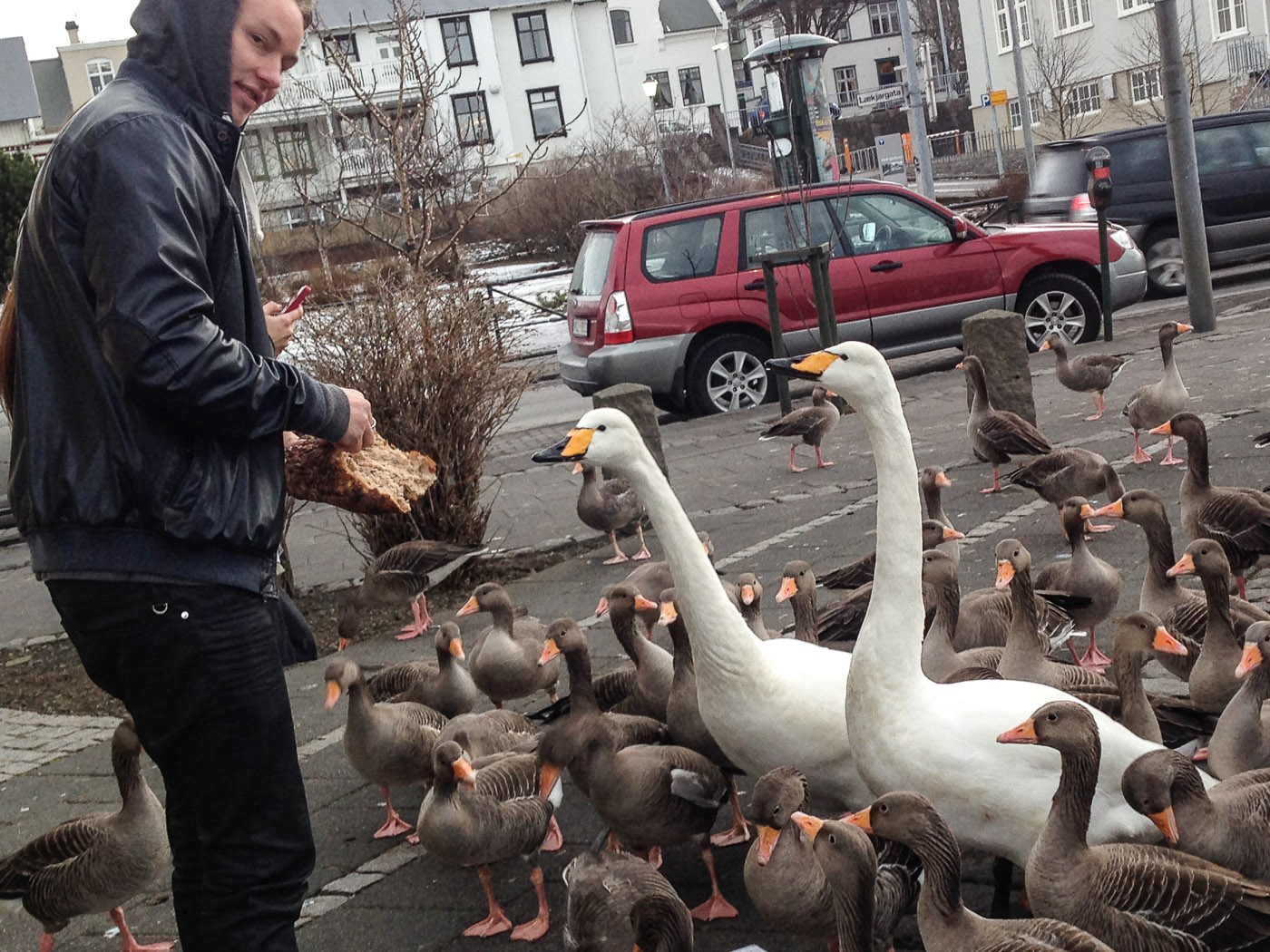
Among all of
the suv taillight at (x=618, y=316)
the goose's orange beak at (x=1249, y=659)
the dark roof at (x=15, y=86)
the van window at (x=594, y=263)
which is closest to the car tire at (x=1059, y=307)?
the suv taillight at (x=618, y=316)

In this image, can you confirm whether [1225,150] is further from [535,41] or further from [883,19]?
[883,19]

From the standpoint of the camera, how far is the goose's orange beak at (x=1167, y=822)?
3422 mm

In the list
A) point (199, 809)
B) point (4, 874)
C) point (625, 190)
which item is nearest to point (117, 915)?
point (4, 874)

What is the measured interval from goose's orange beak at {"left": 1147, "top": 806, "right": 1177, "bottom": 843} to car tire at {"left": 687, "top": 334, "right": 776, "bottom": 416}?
1072 cm

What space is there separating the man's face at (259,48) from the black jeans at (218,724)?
3.40 feet

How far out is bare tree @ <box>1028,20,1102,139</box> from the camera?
140ft

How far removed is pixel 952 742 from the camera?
365cm

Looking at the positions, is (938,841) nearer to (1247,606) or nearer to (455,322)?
(1247,606)

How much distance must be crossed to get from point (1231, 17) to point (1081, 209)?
29.0 metres

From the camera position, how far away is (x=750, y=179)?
41188mm

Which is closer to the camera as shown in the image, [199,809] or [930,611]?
[199,809]

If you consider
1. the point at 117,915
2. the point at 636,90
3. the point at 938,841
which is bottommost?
the point at 117,915

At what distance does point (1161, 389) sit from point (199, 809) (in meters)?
7.78

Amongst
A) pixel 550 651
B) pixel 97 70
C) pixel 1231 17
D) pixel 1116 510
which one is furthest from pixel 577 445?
pixel 97 70
